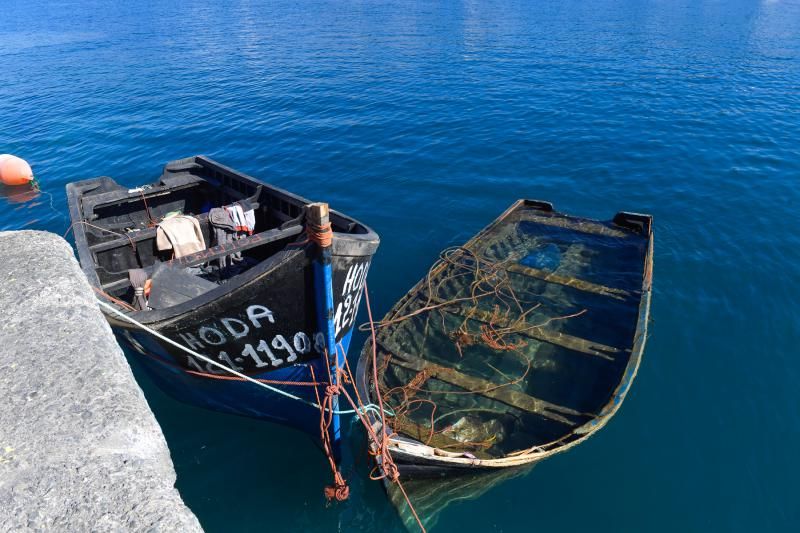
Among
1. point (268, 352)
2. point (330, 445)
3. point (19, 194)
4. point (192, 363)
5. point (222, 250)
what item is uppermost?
point (222, 250)

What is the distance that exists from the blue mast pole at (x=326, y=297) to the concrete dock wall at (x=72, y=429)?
237 centimetres

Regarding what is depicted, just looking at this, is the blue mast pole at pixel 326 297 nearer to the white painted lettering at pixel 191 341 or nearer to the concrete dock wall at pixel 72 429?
the white painted lettering at pixel 191 341

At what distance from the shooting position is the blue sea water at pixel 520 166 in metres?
7.04

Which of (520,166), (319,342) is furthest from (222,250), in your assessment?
(520,166)

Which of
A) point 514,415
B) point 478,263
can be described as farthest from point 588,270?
point 514,415

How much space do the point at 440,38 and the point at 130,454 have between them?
1676 inches

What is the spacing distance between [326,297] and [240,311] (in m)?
1.13

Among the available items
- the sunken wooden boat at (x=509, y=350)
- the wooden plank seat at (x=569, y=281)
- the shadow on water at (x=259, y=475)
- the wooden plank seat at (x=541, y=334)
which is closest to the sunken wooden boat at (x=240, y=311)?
the shadow on water at (x=259, y=475)

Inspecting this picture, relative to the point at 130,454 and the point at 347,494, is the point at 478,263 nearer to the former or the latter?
the point at 347,494

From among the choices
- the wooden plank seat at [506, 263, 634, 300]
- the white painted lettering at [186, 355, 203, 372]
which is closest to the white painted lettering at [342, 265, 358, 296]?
the white painted lettering at [186, 355, 203, 372]

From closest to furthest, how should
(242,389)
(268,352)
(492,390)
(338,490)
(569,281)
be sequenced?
1. (268,352)
2. (338,490)
3. (242,389)
4. (492,390)
5. (569,281)

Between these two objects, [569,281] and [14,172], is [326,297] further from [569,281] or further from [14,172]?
[14,172]

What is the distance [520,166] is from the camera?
1761cm

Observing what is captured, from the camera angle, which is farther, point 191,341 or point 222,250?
point 222,250
